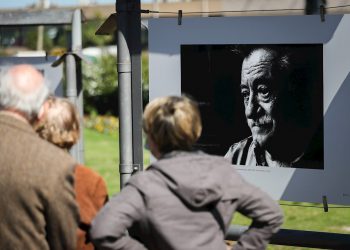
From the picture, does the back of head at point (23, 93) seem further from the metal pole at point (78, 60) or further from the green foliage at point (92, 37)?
the green foliage at point (92, 37)

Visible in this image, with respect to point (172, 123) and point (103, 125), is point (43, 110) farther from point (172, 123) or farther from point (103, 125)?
Answer: point (103, 125)

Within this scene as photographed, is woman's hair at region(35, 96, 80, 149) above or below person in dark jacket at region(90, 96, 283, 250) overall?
above

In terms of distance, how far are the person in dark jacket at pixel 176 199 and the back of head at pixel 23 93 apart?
42 centimetres

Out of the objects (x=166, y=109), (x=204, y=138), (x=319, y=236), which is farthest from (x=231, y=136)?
(x=166, y=109)

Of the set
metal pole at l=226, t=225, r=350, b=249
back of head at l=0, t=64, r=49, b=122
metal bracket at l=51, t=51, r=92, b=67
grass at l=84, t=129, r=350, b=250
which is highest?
metal bracket at l=51, t=51, r=92, b=67

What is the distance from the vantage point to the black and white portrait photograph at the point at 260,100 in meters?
4.21

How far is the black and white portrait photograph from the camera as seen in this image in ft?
13.8

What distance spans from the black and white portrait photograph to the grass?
1.09 ft

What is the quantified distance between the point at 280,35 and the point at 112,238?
1841 millimetres

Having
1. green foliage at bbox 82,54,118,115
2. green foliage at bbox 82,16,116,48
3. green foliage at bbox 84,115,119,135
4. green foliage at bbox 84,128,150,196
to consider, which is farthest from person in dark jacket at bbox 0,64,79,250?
green foliage at bbox 82,16,116,48

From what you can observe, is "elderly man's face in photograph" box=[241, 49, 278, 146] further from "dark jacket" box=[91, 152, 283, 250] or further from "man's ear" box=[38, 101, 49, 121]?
"man's ear" box=[38, 101, 49, 121]

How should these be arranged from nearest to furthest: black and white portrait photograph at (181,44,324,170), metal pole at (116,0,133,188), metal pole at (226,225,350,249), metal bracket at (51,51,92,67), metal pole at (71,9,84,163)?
metal pole at (226,225,350,249) < black and white portrait photograph at (181,44,324,170) < metal pole at (116,0,133,188) < metal bracket at (51,51,92,67) < metal pole at (71,9,84,163)

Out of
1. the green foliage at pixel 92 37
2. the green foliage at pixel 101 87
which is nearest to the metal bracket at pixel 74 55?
the green foliage at pixel 101 87

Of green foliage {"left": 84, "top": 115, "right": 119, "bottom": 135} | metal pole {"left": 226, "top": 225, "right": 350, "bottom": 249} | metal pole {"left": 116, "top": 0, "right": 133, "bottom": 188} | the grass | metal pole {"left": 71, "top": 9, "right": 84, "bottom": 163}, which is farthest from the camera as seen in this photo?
green foliage {"left": 84, "top": 115, "right": 119, "bottom": 135}
